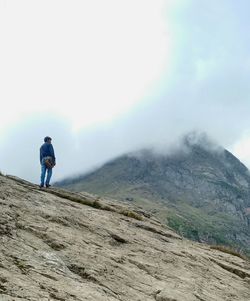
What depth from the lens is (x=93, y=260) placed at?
21.9m

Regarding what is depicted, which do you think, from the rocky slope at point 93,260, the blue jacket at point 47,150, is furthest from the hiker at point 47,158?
the rocky slope at point 93,260

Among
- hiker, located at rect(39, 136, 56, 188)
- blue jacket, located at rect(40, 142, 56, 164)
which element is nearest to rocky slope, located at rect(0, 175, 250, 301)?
hiker, located at rect(39, 136, 56, 188)

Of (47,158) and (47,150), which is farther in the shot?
(47,150)

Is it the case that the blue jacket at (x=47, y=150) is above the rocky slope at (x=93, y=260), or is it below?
above

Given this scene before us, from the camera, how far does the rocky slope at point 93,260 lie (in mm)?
17859

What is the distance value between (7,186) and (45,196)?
2690 mm

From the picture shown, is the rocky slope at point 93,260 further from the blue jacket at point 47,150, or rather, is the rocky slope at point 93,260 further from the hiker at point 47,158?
the blue jacket at point 47,150

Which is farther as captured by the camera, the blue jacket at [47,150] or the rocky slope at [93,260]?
the blue jacket at [47,150]

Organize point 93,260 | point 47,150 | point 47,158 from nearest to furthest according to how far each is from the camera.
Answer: point 93,260 → point 47,158 → point 47,150

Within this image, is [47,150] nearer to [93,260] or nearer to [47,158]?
[47,158]

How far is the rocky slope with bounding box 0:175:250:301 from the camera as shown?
1786 centimetres

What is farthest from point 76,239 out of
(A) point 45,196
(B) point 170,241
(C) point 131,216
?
(C) point 131,216

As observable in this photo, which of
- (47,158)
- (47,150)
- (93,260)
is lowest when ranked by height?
(93,260)

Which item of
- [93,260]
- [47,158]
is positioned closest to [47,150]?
[47,158]
